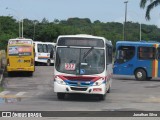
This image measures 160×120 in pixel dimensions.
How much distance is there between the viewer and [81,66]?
63.1 feet

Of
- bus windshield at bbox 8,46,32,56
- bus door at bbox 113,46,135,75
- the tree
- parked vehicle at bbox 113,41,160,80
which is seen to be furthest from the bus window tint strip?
the tree

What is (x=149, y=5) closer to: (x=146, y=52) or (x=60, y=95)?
(x=146, y=52)

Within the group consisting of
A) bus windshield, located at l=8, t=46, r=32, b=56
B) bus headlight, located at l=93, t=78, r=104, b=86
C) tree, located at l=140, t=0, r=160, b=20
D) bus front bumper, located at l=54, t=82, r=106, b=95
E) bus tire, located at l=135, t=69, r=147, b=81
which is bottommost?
bus tire, located at l=135, t=69, r=147, b=81

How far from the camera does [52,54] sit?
814 inches

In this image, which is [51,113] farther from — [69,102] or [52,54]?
[52,54]

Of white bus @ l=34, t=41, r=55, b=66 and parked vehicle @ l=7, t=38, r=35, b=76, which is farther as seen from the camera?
white bus @ l=34, t=41, r=55, b=66

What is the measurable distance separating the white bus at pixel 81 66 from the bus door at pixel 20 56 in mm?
15211

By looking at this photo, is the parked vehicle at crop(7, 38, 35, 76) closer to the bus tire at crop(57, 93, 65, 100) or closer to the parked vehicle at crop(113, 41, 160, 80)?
the parked vehicle at crop(113, 41, 160, 80)

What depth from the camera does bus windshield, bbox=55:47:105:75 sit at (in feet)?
62.9

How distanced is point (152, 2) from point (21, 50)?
25362mm

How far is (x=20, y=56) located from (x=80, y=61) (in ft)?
52.4

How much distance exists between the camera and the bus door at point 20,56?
34.7 meters

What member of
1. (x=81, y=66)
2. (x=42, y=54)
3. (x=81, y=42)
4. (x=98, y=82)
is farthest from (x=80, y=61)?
(x=42, y=54)

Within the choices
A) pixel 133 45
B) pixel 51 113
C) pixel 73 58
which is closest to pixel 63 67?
pixel 73 58
